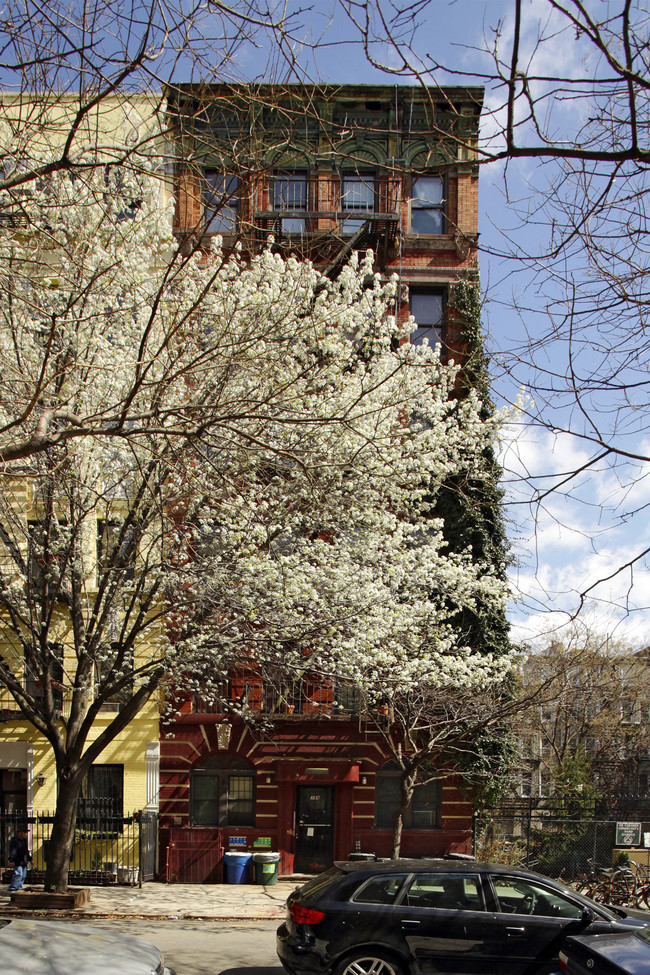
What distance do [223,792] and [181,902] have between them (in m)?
4.68

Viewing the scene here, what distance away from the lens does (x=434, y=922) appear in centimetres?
862

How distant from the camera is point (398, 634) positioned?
680 inches

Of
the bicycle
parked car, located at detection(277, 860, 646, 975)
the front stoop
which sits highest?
parked car, located at detection(277, 860, 646, 975)

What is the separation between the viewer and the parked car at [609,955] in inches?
248

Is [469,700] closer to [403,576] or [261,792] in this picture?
[403,576]

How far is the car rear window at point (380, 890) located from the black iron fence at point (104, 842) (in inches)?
462

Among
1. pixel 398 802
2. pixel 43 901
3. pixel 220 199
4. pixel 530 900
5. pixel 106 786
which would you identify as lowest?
pixel 43 901

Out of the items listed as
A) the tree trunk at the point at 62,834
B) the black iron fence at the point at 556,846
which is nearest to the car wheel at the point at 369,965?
the tree trunk at the point at 62,834

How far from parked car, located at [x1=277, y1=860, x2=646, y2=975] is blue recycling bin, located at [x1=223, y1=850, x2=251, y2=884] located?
38.3ft

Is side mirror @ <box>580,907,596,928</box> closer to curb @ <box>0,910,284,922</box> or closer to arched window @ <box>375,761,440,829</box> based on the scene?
curb @ <box>0,910,284,922</box>

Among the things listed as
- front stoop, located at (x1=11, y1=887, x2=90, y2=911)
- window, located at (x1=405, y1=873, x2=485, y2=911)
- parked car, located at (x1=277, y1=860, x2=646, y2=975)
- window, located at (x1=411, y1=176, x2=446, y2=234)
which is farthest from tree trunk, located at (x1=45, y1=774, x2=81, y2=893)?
window, located at (x1=411, y1=176, x2=446, y2=234)

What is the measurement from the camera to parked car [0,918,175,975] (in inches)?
233

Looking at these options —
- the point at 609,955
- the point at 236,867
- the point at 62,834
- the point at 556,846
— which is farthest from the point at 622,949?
the point at 556,846

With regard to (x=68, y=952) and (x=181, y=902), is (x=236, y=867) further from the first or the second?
(x=68, y=952)
